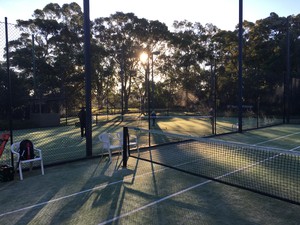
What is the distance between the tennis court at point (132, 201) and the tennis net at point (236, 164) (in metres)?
0.28

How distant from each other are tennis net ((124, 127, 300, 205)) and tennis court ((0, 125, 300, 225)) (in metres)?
0.28

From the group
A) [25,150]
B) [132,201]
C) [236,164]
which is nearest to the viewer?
Result: [132,201]

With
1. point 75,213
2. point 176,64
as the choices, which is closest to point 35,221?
point 75,213

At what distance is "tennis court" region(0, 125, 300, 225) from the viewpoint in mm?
4258

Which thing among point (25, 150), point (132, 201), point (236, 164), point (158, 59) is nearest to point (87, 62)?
point (25, 150)

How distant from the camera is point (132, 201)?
5004mm

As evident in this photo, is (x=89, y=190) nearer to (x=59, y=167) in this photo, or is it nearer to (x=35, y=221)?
(x=35, y=221)

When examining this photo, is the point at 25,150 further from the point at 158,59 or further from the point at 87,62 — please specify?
the point at 158,59

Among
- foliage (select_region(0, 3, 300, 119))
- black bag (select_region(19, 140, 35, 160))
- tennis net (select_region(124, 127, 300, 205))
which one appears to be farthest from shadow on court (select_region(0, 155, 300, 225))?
foliage (select_region(0, 3, 300, 119))

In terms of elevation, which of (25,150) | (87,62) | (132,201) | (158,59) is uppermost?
(158,59)

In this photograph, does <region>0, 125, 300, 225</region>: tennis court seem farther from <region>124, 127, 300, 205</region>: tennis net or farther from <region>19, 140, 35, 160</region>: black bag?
<region>19, 140, 35, 160</region>: black bag

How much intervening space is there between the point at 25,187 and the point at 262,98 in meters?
31.1

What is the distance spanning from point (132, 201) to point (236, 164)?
3776 mm

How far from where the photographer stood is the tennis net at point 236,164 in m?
5.44
